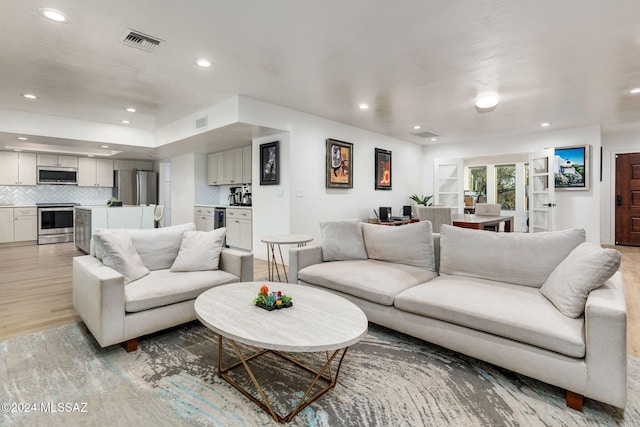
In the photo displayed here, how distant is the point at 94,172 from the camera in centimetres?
789

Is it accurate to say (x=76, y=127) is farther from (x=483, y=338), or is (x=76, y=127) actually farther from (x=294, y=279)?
(x=483, y=338)

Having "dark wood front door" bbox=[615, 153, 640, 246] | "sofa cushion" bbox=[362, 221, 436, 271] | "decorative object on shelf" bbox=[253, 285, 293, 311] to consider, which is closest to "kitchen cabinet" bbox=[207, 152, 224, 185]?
"sofa cushion" bbox=[362, 221, 436, 271]

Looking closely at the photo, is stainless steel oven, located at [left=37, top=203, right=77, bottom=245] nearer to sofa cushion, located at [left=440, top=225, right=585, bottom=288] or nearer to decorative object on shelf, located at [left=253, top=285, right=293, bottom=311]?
decorative object on shelf, located at [left=253, top=285, right=293, bottom=311]

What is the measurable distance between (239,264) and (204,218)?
14.4ft

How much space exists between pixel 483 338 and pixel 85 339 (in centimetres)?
274

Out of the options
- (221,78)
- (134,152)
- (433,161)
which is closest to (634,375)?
(221,78)

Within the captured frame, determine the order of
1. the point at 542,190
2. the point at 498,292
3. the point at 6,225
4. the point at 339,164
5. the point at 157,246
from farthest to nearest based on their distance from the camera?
the point at 6,225 < the point at 542,190 < the point at 339,164 < the point at 157,246 < the point at 498,292

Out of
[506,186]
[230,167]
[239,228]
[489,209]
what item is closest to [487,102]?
[489,209]

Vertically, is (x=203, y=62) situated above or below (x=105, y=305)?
above

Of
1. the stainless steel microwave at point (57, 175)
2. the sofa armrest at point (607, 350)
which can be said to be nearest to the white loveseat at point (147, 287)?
the sofa armrest at point (607, 350)

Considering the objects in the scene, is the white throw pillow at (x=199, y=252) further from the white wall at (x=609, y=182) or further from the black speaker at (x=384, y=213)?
the white wall at (x=609, y=182)

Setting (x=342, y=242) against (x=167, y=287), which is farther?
(x=342, y=242)

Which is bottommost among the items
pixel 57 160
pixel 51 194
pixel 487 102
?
pixel 51 194

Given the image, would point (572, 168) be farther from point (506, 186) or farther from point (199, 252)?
point (199, 252)
